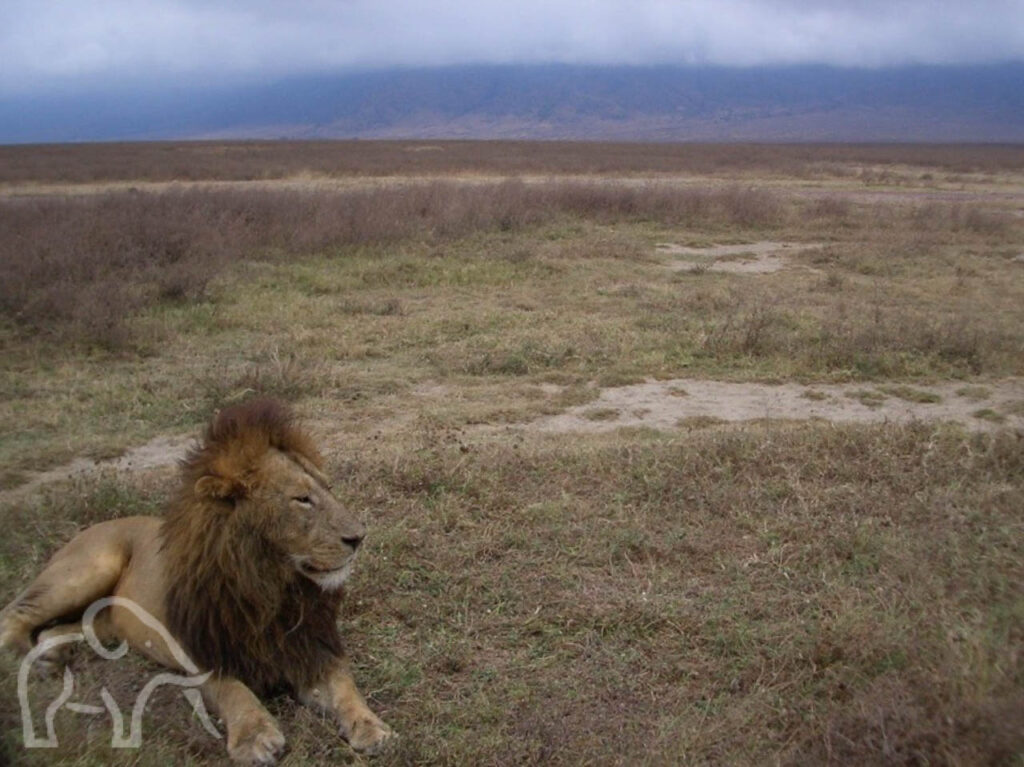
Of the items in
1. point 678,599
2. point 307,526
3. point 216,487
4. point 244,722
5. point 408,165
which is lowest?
point 678,599

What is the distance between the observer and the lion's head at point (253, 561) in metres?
3.55

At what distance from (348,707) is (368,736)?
16 cm

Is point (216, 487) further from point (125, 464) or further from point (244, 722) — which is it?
point (125, 464)

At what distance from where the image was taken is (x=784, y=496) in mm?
5707

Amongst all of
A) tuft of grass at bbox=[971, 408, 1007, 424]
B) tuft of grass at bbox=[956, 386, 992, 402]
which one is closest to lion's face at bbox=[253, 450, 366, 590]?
tuft of grass at bbox=[971, 408, 1007, 424]

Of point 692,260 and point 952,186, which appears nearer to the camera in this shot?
point 692,260

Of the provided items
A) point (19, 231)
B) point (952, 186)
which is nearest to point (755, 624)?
point (19, 231)

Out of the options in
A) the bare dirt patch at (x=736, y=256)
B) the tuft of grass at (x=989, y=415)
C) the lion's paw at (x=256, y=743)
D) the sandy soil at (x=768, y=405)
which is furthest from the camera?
the bare dirt patch at (x=736, y=256)

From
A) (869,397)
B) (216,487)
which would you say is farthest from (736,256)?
(216,487)

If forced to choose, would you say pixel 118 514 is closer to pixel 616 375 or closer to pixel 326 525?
pixel 326 525

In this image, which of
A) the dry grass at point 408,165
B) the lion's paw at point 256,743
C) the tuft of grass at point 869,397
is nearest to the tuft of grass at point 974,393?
the tuft of grass at point 869,397

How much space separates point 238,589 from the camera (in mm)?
3539

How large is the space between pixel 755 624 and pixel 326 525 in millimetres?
1930

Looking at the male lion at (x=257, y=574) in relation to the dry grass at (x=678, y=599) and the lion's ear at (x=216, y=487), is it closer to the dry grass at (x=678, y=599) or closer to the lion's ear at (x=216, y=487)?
the lion's ear at (x=216, y=487)
